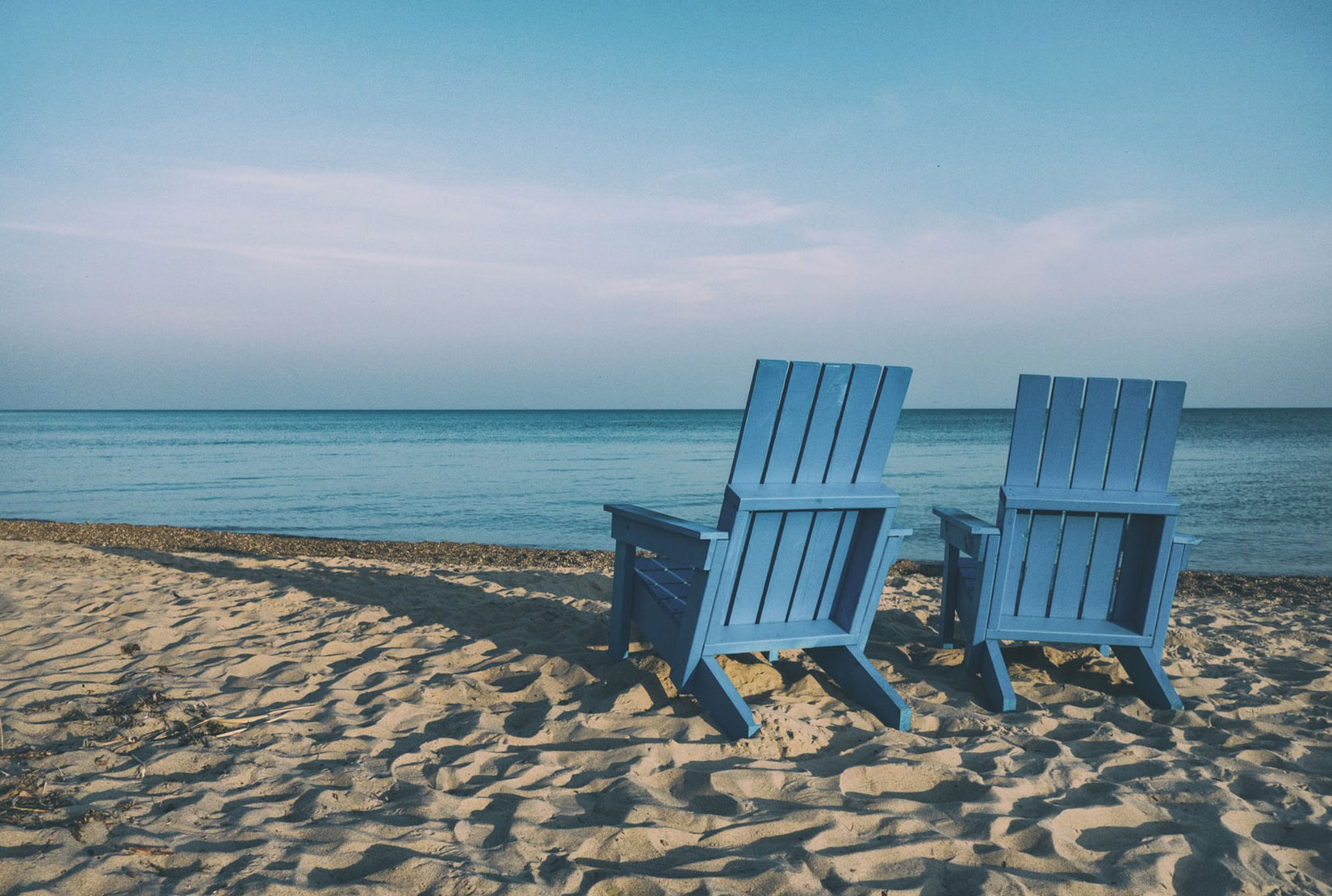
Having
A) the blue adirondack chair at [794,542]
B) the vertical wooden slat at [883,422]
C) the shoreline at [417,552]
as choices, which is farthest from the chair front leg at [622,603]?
the shoreline at [417,552]

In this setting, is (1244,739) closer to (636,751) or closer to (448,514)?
(636,751)

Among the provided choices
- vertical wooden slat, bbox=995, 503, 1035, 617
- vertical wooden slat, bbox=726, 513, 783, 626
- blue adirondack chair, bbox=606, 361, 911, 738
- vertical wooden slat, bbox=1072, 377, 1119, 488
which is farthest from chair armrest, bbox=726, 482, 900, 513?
vertical wooden slat, bbox=1072, 377, 1119, 488

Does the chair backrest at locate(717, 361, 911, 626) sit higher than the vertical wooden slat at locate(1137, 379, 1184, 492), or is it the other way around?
the vertical wooden slat at locate(1137, 379, 1184, 492)

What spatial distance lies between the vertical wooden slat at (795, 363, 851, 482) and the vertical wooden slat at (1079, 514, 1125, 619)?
1.30m

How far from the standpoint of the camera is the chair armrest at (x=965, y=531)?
10.1 ft

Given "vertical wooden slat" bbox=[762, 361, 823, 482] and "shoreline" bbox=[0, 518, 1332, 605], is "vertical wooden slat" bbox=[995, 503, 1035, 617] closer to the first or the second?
"vertical wooden slat" bbox=[762, 361, 823, 482]

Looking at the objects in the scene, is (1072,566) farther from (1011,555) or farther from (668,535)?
(668,535)

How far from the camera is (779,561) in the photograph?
2926 millimetres

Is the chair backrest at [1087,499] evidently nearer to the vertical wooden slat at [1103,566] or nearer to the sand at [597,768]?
the vertical wooden slat at [1103,566]

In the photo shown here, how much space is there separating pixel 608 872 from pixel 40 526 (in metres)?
10.4

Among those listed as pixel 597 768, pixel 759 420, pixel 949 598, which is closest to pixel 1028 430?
pixel 949 598

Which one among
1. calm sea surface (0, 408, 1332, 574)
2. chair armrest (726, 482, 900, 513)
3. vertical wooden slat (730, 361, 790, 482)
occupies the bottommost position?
calm sea surface (0, 408, 1332, 574)

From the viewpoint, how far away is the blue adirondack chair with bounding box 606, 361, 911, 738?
2.68 metres

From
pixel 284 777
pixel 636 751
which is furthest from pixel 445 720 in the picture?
pixel 636 751
